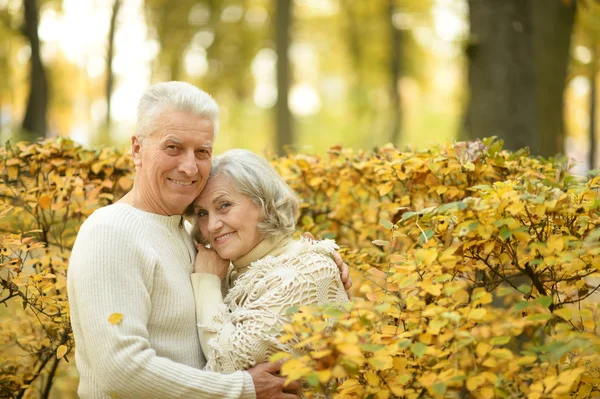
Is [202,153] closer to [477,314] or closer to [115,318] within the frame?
[115,318]

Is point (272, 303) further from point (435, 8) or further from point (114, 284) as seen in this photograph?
point (435, 8)

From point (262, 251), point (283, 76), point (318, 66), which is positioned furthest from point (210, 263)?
point (318, 66)

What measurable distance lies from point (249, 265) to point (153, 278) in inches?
21.0

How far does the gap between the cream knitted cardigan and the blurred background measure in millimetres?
3549

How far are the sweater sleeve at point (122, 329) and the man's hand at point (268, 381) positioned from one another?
3 cm

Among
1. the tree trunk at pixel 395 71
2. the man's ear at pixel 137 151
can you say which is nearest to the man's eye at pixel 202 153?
the man's ear at pixel 137 151

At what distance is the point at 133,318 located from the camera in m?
2.35

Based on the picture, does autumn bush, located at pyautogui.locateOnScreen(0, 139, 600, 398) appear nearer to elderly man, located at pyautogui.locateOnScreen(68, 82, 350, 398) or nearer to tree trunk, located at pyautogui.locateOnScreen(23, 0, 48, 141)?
elderly man, located at pyautogui.locateOnScreen(68, 82, 350, 398)

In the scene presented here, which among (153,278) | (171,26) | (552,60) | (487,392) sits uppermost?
(171,26)

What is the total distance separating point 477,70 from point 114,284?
4491 millimetres

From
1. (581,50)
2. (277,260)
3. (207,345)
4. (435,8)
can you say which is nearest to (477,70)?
(277,260)

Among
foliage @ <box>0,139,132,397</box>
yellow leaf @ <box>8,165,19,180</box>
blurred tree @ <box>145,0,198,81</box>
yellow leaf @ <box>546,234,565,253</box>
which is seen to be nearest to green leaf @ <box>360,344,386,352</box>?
yellow leaf @ <box>546,234,565,253</box>

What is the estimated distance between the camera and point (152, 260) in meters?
2.56

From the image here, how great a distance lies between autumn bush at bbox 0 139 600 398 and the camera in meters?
2.12
